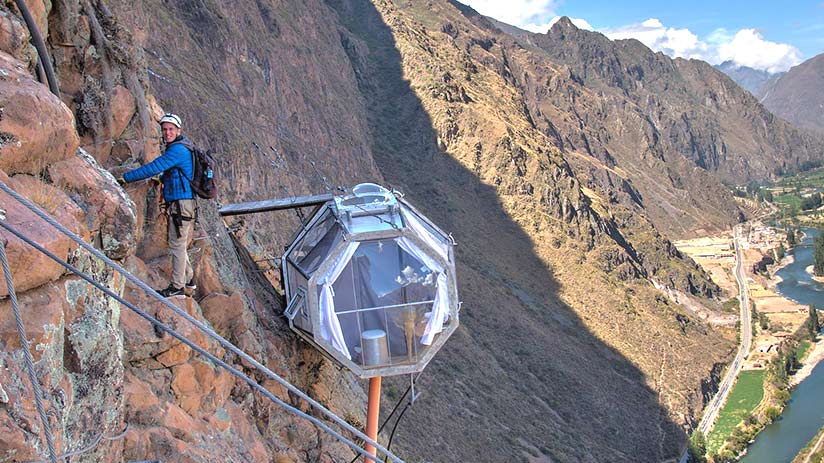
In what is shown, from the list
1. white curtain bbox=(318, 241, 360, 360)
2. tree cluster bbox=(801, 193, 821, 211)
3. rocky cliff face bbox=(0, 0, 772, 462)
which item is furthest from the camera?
tree cluster bbox=(801, 193, 821, 211)

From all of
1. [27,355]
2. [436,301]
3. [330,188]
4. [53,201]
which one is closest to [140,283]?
[27,355]

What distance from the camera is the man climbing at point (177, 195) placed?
24.3ft

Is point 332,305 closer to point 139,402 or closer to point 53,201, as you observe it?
point 139,402

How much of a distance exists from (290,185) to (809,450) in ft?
132

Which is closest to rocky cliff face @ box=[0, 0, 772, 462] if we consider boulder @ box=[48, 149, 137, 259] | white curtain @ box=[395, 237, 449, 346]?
boulder @ box=[48, 149, 137, 259]

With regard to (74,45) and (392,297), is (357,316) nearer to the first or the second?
(392,297)

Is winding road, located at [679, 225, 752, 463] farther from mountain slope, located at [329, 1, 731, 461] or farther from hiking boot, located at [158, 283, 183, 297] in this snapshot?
hiking boot, located at [158, 283, 183, 297]

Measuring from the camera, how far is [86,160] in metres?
6.50

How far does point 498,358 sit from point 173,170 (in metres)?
30.9

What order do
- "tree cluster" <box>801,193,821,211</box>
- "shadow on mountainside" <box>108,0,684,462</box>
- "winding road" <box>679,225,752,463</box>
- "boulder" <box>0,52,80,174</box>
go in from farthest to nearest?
"tree cluster" <box>801,193,821,211</box>
"winding road" <box>679,225,752,463</box>
"shadow on mountainside" <box>108,0,684,462</box>
"boulder" <box>0,52,80,174</box>

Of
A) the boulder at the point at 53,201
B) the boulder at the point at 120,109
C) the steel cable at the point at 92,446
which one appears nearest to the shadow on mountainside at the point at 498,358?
the boulder at the point at 120,109

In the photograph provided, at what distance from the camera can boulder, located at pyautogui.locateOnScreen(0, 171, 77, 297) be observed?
501 cm

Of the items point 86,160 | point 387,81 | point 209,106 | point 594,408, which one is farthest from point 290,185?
point 387,81

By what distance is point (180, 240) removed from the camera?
7.62 metres
